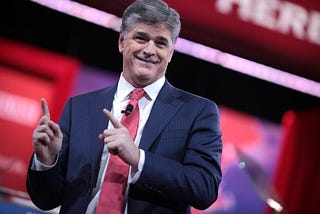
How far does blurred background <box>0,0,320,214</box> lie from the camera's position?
4.07 meters

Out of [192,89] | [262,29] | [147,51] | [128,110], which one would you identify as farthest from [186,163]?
[192,89]

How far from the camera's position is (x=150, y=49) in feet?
4.76

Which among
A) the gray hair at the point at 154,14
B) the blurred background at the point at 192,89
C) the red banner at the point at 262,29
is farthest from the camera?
the blurred background at the point at 192,89

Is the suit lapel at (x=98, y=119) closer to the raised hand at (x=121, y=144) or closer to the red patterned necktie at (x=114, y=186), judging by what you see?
the red patterned necktie at (x=114, y=186)

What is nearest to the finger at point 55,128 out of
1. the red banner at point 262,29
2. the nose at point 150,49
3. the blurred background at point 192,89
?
the nose at point 150,49

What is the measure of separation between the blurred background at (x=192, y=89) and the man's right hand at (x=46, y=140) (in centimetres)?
240

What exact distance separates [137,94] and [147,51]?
0.12 m

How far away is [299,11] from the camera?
3.45 metres

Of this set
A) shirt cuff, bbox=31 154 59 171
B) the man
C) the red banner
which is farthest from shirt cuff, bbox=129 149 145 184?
the red banner

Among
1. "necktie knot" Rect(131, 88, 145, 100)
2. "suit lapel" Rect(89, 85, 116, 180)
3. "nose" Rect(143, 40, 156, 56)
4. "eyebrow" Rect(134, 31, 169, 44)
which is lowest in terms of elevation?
"suit lapel" Rect(89, 85, 116, 180)

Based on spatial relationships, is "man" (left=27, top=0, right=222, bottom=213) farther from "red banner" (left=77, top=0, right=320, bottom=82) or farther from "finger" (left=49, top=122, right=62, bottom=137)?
"red banner" (left=77, top=0, right=320, bottom=82)

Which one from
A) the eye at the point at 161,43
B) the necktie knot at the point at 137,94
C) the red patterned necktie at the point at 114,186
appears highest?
the eye at the point at 161,43

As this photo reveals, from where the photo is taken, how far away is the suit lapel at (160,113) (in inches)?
54.1

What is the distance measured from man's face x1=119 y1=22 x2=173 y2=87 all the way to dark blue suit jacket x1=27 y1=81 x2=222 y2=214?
65mm
